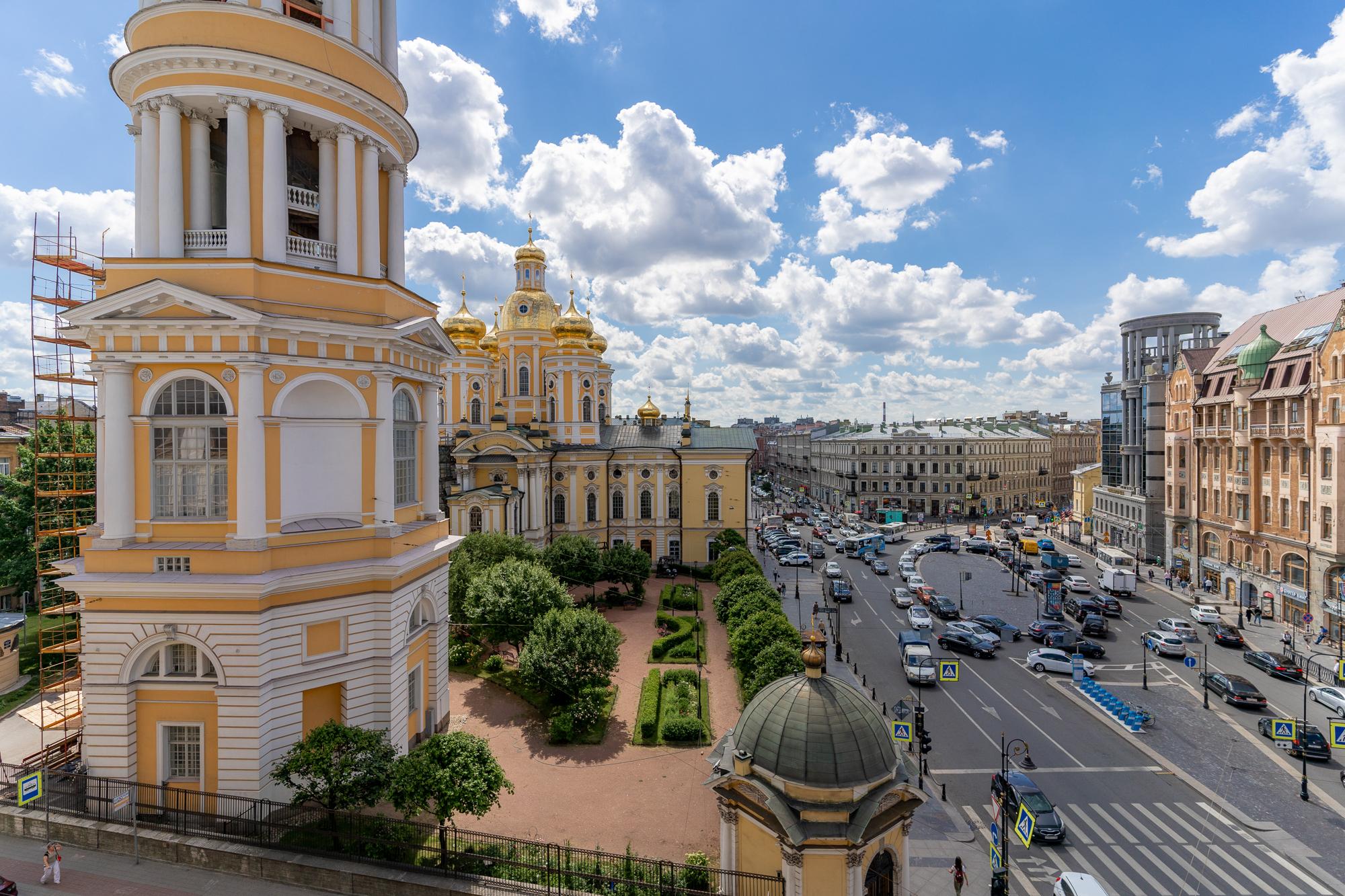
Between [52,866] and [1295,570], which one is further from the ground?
[1295,570]

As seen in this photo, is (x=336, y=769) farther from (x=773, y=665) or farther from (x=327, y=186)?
(x=327, y=186)

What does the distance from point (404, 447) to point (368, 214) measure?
22.9 feet

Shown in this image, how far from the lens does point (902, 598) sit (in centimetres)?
4675

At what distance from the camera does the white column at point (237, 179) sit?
53.0 ft

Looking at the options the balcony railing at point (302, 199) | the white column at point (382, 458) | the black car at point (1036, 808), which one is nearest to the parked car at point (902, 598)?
the black car at point (1036, 808)

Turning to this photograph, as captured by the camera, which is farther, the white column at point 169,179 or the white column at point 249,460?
the white column at point 169,179

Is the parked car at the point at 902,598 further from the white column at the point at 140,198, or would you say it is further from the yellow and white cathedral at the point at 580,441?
the white column at the point at 140,198

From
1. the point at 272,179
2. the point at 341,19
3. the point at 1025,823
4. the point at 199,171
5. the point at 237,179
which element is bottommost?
the point at 1025,823

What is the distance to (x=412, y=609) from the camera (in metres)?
19.3

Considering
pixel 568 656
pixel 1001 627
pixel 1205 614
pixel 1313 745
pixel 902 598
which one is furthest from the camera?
pixel 902 598

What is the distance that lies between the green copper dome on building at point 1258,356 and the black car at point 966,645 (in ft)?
101

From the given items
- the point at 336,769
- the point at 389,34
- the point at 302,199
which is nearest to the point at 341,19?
the point at 389,34

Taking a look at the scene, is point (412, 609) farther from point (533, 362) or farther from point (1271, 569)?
point (1271, 569)

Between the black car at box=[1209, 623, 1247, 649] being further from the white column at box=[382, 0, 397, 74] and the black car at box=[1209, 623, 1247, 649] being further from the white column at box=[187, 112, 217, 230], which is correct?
the white column at box=[187, 112, 217, 230]
